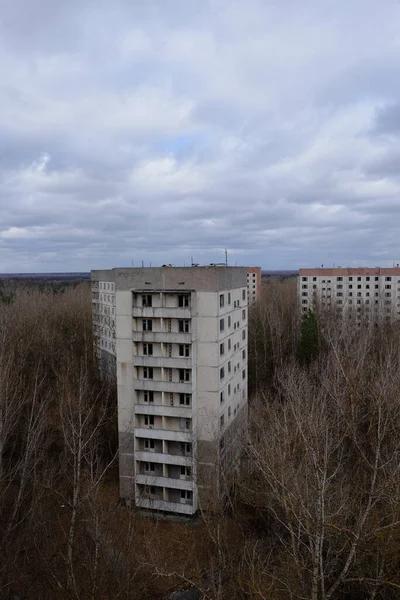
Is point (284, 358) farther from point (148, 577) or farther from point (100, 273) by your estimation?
point (148, 577)

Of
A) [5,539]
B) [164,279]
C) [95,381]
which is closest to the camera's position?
[5,539]

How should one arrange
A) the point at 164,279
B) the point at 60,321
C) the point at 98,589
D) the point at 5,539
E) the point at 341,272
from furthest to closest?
the point at 341,272, the point at 60,321, the point at 164,279, the point at 5,539, the point at 98,589

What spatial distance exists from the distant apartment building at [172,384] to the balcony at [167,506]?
0.14 feet

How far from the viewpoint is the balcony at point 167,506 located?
20.3 metres

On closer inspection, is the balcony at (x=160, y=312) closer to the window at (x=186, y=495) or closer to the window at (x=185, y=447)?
the window at (x=185, y=447)

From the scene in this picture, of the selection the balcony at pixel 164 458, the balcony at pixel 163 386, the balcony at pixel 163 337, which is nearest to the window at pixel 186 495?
the balcony at pixel 164 458

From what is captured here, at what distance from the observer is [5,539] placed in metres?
15.3

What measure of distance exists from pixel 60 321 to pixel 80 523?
3543cm

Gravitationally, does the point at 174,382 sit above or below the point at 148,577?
Result: above

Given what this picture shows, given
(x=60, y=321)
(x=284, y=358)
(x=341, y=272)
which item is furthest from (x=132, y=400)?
(x=341, y=272)

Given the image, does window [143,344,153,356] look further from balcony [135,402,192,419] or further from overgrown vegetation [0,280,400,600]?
overgrown vegetation [0,280,400,600]

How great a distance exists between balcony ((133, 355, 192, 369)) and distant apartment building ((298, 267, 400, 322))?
43920 mm

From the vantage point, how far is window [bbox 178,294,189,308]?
68.0 feet

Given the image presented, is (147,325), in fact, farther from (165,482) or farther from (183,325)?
(165,482)
